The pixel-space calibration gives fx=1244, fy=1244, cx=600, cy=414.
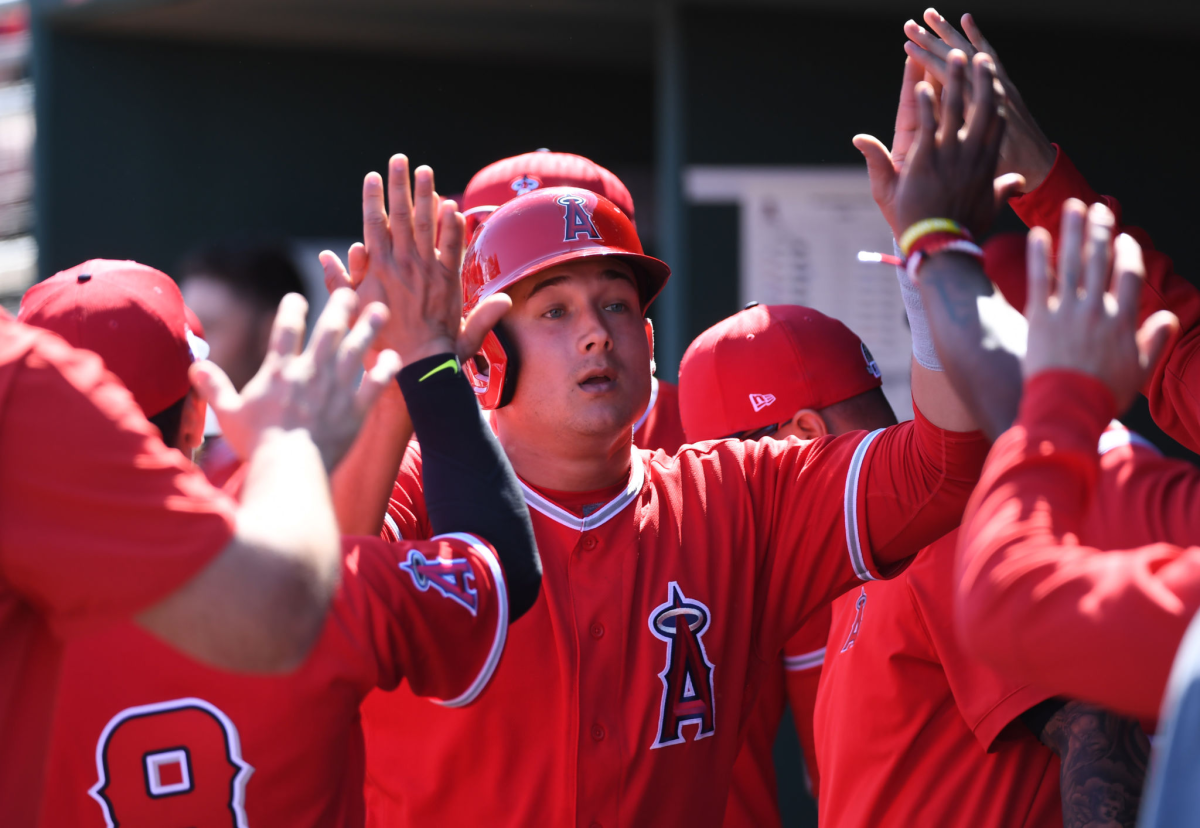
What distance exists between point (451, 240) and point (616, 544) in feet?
1.94

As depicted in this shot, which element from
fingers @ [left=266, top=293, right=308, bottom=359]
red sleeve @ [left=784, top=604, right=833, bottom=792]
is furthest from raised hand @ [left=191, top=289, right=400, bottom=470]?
red sleeve @ [left=784, top=604, right=833, bottom=792]

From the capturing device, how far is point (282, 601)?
3.87 ft

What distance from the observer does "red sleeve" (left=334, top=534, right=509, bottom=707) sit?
61.1 inches

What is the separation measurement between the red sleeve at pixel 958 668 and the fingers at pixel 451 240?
96cm

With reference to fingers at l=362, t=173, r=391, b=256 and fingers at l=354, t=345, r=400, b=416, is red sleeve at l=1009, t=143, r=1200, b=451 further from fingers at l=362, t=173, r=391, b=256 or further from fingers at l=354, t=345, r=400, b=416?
fingers at l=354, t=345, r=400, b=416

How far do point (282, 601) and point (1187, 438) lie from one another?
1927mm

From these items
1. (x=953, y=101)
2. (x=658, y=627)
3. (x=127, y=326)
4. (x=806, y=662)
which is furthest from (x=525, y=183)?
(x=953, y=101)

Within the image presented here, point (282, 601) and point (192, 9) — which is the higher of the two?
point (192, 9)

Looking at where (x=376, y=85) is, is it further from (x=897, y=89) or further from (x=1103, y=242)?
(x=1103, y=242)

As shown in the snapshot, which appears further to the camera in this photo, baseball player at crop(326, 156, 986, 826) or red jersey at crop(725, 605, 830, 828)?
red jersey at crop(725, 605, 830, 828)

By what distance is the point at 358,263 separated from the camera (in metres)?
1.93

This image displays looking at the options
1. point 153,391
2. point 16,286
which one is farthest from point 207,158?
point 153,391

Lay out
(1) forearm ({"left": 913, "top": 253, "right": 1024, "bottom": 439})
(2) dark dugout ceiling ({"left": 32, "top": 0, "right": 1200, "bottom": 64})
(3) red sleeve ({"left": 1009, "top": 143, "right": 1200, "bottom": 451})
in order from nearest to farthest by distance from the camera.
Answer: (1) forearm ({"left": 913, "top": 253, "right": 1024, "bottom": 439})
(3) red sleeve ({"left": 1009, "top": 143, "right": 1200, "bottom": 451})
(2) dark dugout ceiling ({"left": 32, "top": 0, "right": 1200, "bottom": 64})

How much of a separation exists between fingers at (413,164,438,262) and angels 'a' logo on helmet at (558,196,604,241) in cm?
40
